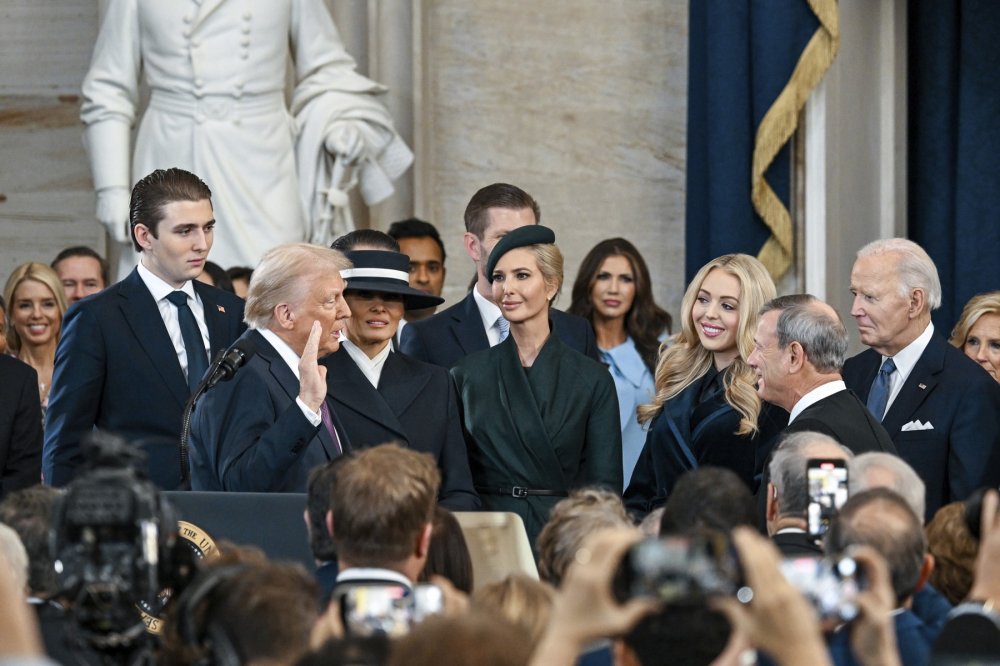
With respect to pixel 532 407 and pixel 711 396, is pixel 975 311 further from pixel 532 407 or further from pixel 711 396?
pixel 532 407

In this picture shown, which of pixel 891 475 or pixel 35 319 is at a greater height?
pixel 35 319

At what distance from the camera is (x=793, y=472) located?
12.6 feet

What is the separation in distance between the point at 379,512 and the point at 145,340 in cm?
237

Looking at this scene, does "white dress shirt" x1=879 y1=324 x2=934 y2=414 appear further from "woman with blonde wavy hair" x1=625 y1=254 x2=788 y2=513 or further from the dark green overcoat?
the dark green overcoat

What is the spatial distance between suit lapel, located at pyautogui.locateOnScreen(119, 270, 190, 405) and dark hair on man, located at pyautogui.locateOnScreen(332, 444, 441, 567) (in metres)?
2.21

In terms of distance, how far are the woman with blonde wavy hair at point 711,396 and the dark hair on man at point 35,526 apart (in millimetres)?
2410

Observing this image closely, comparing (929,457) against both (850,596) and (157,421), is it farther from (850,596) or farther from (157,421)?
(850,596)

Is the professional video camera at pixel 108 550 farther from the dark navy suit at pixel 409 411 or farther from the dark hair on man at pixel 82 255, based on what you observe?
the dark hair on man at pixel 82 255

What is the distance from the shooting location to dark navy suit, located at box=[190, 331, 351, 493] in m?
4.63

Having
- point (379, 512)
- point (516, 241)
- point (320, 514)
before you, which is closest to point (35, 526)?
point (320, 514)

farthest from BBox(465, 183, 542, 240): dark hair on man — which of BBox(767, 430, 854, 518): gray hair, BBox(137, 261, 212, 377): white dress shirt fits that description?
BBox(767, 430, 854, 518): gray hair

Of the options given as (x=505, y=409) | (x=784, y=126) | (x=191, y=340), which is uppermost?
(x=784, y=126)

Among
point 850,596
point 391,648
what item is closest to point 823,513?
point 850,596

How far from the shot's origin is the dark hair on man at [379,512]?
10.5 ft
